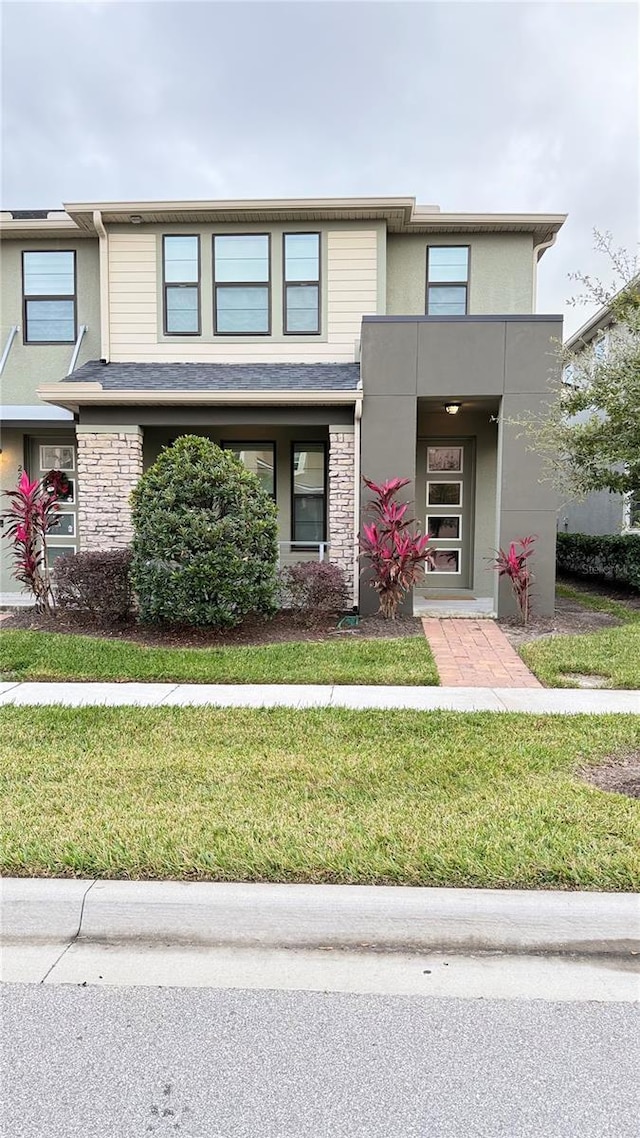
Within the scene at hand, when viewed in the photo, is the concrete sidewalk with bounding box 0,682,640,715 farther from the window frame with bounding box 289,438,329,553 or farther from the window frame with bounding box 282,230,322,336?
the window frame with bounding box 282,230,322,336

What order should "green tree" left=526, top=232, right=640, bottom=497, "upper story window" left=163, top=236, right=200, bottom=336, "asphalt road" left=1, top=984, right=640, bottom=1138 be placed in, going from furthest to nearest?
"upper story window" left=163, top=236, right=200, bottom=336
"green tree" left=526, top=232, right=640, bottom=497
"asphalt road" left=1, top=984, right=640, bottom=1138

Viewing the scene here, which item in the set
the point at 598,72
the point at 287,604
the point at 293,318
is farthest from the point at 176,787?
the point at 598,72

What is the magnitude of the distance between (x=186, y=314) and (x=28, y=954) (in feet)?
33.6

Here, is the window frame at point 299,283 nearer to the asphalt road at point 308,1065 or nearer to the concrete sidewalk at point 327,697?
the concrete sidewalk at point 327,697

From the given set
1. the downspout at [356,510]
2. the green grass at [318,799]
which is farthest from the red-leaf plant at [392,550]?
the green grass at [318,799]

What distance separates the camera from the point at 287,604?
9547mm

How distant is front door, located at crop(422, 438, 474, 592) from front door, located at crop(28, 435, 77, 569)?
20.6 feet

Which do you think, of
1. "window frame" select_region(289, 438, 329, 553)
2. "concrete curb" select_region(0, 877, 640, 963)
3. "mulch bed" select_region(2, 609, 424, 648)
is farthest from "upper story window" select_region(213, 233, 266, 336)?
"concrete curb" select_region(0, 877, 640, 963)

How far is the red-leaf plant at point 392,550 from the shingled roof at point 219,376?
1.70m

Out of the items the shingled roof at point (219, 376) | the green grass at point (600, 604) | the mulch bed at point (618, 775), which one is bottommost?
the mulch bed at point (618, 775)

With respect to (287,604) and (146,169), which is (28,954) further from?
(146,169)

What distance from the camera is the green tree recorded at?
15.0 ft

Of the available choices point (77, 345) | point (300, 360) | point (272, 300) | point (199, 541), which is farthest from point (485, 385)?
point (77, 345)

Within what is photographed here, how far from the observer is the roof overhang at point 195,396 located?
9.28 meters
